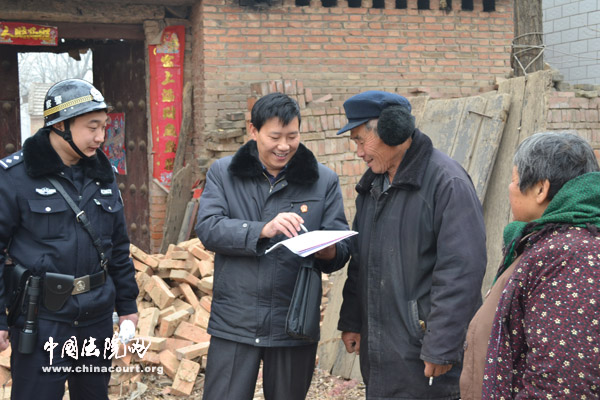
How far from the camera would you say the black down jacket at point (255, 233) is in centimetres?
310

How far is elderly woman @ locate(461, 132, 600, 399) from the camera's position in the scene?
6.18 feet

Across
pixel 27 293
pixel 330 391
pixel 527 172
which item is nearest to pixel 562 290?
pixel 527 172

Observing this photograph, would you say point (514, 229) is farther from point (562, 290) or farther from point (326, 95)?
point (326, 95)

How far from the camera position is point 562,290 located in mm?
1920

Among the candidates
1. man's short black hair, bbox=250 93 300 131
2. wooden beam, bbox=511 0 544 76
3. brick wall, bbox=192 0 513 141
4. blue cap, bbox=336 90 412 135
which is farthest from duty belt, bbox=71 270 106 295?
wooden beam, bbox=511 0 544 76

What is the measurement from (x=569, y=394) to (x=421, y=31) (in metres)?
7.63

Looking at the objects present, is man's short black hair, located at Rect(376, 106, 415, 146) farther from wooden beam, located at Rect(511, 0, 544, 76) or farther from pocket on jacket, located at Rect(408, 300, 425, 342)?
wooden beam, located at Rect(511, 0, 544, 76)

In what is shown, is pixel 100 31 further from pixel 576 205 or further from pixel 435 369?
pixel 576 205

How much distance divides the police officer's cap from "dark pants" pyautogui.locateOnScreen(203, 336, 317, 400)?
1.30 m

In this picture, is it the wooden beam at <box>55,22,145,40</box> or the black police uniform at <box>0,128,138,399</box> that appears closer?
the black police uniform at <box>0,128,138,399</box>

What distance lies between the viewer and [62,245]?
3.15 meters

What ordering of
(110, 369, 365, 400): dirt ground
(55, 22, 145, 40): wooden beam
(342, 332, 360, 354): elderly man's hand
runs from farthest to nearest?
1. (55, 22, 145, 40): wooden beam
2. (110, 369, 365, 400): dirt ground
3. (342, 332, 360, 354): elderly man's hand

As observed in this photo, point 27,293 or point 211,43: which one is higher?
point 211,43

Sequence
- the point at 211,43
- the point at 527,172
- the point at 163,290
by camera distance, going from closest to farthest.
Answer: the point at 527,172
the point at 163,290
the point at 211,43
